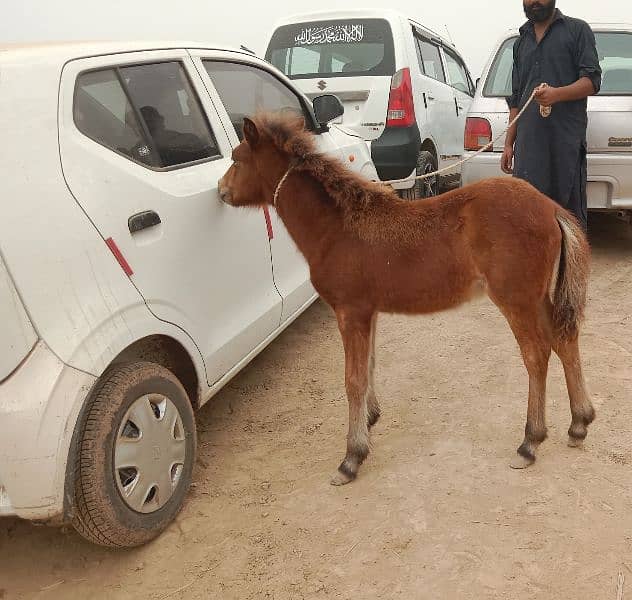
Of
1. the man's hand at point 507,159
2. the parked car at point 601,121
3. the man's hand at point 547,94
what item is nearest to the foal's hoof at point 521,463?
the man's hand at point 547,94

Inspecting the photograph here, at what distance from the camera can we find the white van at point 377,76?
6.74 meters

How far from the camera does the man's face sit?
4047 millimetres

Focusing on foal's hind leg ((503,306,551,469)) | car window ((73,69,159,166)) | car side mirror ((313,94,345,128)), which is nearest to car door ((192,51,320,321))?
car side mirror ((313,94,345,128))

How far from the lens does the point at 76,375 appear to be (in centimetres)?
225

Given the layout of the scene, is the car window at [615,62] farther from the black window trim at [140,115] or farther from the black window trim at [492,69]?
the black window trim at [140,115]

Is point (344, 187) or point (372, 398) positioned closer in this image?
point (344, 187)

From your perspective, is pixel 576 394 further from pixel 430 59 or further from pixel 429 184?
pixel 430 59

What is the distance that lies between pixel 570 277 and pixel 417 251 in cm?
72

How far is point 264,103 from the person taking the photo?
13.8 feet

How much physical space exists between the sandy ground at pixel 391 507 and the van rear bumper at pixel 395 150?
306 centimetres

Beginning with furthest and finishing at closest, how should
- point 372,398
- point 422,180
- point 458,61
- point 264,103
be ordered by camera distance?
1. point 458,61
2. point 422,180
3. point 264,103
4. point 372,398

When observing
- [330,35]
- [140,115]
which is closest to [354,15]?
[330,35]

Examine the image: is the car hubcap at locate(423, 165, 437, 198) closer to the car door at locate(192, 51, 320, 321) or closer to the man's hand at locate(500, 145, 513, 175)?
the man's hand at locate(500, 145, 513, 175)

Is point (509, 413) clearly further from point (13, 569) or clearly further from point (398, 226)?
point (13, 569)
